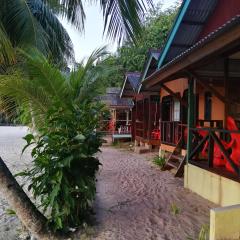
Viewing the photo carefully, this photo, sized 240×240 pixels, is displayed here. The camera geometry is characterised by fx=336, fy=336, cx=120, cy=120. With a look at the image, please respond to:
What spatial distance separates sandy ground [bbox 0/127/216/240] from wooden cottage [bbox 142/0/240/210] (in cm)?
51

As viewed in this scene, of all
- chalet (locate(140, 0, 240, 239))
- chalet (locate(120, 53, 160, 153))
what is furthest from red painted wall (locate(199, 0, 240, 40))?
chalet (locate(120, 53, 160, 153))

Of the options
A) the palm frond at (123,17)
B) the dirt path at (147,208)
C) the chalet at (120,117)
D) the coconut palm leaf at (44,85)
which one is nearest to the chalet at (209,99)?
the dirt path at (147,208)

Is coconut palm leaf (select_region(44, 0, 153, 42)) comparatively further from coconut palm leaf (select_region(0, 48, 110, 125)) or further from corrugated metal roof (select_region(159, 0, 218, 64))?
corrugated metal roof (select_region(159, 0, 218, 64))

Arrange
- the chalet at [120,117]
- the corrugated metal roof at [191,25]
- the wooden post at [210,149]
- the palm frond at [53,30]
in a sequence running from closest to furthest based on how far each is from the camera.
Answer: the wooden post at [210,149] → the corrugated metal roof at [191,25] → the palm frond at [53,30] → the chalet at [120,117]

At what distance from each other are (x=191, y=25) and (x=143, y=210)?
18.9 ft

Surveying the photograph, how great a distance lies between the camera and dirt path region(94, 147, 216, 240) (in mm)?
4793

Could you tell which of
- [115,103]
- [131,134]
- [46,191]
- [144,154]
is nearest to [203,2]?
[46,191]

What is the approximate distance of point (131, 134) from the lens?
21.0 m

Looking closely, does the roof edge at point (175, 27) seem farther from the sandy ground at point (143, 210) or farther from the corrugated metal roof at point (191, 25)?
the sandy ground at point (143, 210)

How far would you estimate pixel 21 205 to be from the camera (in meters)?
4.66

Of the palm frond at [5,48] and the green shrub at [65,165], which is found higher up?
the palm frond at [5,48]

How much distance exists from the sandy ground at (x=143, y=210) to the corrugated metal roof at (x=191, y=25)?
3816 millimetres

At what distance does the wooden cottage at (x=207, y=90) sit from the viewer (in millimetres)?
5567

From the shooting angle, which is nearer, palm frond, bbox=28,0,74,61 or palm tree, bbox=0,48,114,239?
palm tree, bbox=0,48,114,239
